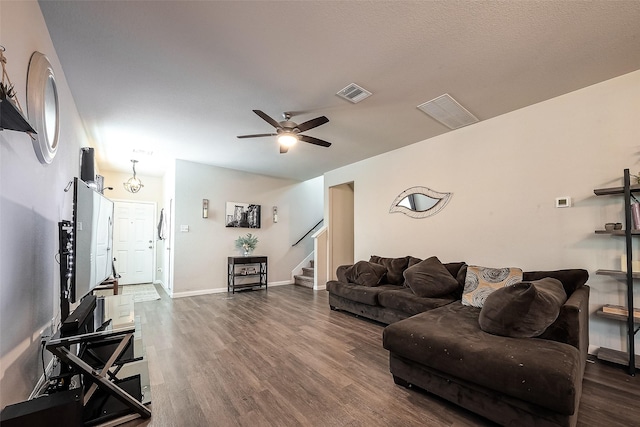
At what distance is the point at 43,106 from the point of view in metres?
1.94

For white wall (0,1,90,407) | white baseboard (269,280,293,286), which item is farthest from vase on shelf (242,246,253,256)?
white wall (0,1,90,407)

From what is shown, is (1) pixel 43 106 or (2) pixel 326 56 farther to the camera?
(2) pixel 326 56

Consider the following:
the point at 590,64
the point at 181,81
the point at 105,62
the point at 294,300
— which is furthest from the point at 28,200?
the point at 590,64

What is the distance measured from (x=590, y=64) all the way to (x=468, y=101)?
0.99 m

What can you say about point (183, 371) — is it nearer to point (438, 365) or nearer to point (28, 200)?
point (28, 200)

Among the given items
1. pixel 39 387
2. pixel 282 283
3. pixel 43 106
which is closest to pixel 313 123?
pixel 43 106

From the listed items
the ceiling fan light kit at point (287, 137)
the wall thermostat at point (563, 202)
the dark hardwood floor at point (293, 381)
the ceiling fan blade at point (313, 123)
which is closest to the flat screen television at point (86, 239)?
the dark hardwood floor at point (293, 381)

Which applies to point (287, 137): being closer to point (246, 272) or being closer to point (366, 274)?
point (366, 274)

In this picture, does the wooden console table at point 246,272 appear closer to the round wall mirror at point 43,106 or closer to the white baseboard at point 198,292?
the white baseboard at point 198,292

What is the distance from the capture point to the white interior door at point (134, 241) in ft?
22.0

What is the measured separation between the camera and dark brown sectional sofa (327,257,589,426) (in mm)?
1458

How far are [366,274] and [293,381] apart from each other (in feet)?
7.10

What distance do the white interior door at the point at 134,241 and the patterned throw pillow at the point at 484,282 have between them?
7469 mm

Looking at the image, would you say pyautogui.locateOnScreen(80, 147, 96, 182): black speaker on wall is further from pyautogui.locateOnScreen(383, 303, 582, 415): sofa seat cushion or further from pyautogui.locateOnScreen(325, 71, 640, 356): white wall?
pyautogui.locateOnScreen(325, 71, 640, 356): white wall
